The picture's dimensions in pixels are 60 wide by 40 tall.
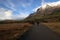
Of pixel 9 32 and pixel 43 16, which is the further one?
pixel 43 16

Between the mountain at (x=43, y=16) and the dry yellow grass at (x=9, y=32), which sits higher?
the mountain at (x=43, y=16)

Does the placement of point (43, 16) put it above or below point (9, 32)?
above

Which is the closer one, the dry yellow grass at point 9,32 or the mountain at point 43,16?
the dry yellow grass at point 9,32

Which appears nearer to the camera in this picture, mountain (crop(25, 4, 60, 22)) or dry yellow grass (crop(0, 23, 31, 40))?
dry yellow grass (crop(0, 23, 31, 40))

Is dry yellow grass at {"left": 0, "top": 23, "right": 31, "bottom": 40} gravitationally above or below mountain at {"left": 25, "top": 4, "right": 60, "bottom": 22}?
below
